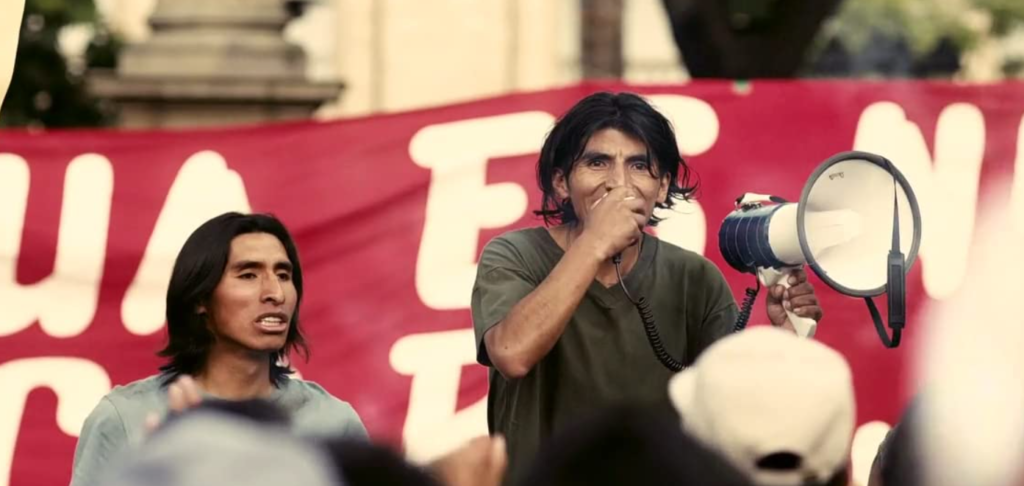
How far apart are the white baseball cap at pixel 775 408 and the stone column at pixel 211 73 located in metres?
6.56

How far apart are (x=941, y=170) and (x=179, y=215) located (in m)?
2.25

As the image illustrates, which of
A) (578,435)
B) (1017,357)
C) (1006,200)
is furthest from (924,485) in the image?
(1006,200)

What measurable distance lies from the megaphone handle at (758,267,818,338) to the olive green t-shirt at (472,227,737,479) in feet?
0.49

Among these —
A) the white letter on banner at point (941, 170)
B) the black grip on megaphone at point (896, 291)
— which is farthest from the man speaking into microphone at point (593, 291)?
the white letter on banner at point (941, 170)

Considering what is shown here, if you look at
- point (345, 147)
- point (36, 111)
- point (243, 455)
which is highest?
point (243, 455)

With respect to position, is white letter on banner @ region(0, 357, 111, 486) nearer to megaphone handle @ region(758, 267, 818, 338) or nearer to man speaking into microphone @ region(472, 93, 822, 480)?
man speaking into microphone @ region(472, 93, 822, 480)

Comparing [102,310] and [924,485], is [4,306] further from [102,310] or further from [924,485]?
[924,485]

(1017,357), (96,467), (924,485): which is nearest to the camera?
(924,485)

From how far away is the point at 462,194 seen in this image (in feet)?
22.6

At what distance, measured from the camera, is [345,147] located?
698 centimetres

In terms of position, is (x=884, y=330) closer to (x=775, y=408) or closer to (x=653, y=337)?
(x=653, y=337)

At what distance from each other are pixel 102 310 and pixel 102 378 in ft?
0.70

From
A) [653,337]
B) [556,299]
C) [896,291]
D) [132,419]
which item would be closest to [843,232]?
[896,291]

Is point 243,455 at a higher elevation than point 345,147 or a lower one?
higher
